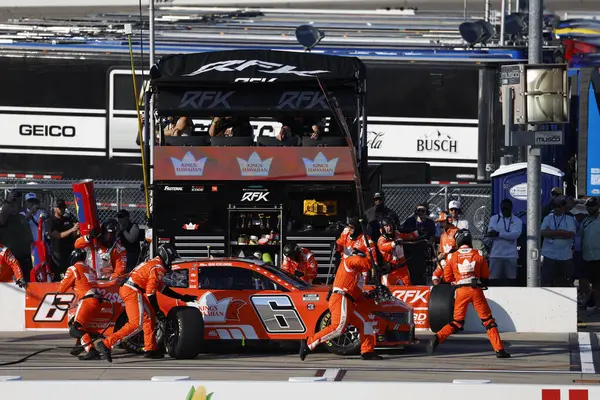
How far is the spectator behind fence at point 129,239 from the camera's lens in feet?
61.2

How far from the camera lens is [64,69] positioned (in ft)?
77.1

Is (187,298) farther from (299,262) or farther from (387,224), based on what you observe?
(387,224)

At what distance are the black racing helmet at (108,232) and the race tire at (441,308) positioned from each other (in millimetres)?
4297

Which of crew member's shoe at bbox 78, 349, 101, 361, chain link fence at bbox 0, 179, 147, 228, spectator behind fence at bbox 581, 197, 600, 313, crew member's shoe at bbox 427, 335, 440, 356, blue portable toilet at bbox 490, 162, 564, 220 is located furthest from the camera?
chain link fence at bbox 0, 179, 147, 228

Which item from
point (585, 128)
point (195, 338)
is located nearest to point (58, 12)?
point (585, 128)

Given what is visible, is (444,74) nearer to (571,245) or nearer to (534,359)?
(571,245)

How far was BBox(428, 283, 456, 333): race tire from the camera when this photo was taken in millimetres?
16359

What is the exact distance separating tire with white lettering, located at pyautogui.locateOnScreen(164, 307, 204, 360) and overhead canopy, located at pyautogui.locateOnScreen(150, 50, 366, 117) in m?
4.62

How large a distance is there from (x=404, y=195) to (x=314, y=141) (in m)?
5.38

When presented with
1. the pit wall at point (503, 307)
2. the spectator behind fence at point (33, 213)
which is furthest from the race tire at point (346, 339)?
the spectator behind fence at point (33, 213)

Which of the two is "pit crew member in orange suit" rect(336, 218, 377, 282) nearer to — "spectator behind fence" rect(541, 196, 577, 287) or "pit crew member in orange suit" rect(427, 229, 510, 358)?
"pit crew member in orange suit" rect(427, 229, 510, 358)

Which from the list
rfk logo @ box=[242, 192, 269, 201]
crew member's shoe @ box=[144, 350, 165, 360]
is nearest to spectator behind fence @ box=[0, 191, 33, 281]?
rfk logo @ box=[242, 192, 269, 201]

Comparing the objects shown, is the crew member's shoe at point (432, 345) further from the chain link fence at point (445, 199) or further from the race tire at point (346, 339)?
the chain link fence at point (445, 199)

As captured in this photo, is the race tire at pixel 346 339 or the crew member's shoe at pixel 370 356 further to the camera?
the race tire at pixel 346 339
